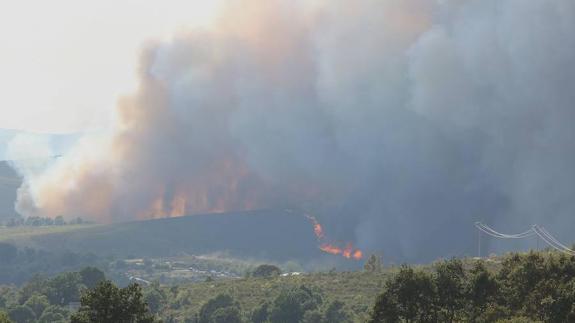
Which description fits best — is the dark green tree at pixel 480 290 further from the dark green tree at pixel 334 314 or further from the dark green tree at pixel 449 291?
the dark green tree at pixel 334 314

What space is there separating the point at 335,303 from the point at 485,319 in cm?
4793

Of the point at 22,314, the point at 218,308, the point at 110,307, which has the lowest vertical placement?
the point at 110,307

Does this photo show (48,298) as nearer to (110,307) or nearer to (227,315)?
(227,315)

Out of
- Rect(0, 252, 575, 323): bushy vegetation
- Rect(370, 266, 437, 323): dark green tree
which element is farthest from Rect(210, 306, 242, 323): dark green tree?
Rect(370, 266, 437, 323): dark green tree

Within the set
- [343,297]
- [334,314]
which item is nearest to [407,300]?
[334,314]

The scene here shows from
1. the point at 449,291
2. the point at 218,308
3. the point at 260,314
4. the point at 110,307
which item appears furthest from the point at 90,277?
the point at 110,307

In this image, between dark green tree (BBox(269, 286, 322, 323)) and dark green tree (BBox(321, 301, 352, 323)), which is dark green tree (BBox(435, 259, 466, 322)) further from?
dark green tree (BBox(269, 286, 322, 323))

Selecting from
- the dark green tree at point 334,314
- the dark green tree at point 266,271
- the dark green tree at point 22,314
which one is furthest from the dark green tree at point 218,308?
the dark green tree at point 266,271

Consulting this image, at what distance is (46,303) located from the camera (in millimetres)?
127938

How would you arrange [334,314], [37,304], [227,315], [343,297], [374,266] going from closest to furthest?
1. [334,314]
2. [227,315]
3. [343,297]
4. [37,304]
5. [374,266]

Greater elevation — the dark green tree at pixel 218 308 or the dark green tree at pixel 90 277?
the dark green tree at pixel 90 277

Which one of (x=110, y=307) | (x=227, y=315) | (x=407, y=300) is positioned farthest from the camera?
(x=227, y=315)

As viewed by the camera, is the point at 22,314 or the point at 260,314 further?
the point at 22,314

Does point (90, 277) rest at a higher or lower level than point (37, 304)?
higher
